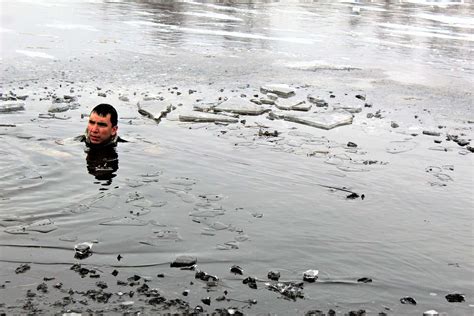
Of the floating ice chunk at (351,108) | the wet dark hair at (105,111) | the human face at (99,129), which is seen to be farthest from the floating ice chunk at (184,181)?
the floating ice chunk at (351,108)

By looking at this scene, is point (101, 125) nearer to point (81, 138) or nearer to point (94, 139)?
point (94, 139)

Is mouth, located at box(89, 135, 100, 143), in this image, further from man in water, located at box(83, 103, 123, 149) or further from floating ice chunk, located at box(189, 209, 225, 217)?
floating ice chunk, located at box(189, 209, 225, 217)

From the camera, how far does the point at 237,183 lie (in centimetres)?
741

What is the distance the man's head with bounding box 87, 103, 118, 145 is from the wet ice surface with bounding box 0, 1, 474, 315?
244mm

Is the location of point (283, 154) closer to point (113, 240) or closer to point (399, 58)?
point (113, 240)

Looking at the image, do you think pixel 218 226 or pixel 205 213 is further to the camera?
pixel 205 213

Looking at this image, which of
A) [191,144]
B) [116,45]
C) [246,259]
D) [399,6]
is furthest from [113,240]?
[399,6]

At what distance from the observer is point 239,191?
7.16 m

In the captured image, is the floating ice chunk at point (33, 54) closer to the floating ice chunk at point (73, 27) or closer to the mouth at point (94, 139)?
the floating ice chunk at point (73, 27)

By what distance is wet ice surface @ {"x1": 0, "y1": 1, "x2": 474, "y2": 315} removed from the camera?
502 centimetres

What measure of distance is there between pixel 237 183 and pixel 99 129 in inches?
82.6

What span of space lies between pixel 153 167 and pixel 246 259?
2771mm

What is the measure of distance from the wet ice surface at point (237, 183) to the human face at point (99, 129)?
0.23 m

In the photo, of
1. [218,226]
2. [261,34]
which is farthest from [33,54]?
[218,226]
